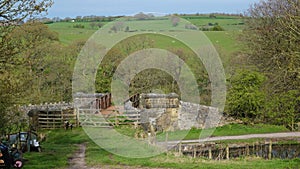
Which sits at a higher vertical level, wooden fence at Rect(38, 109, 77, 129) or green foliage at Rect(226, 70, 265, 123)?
green foliage at Rect(226, 70, 265, 123)

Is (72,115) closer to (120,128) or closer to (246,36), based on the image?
(120,128)

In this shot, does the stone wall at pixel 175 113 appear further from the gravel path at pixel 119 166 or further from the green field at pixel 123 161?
the green field at pixel 123 161

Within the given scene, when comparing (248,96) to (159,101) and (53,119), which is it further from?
(53,119)

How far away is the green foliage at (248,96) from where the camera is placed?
1128 inches

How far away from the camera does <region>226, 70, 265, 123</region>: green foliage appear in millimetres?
28641

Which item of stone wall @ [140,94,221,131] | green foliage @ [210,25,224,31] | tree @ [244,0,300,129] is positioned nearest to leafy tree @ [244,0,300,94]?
tree @ [244,0,300,129]

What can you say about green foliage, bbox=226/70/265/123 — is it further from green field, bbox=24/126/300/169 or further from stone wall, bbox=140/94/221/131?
green field, bbox=24/126/300/169

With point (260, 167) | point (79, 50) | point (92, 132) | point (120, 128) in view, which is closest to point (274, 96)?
point (120, 128)

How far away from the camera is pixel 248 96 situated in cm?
2872

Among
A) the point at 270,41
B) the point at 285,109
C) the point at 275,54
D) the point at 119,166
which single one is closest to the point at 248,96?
the point at 285,109

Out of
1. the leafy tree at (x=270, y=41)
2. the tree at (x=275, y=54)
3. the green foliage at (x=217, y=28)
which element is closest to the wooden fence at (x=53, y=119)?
the tree at (x=275, y=54)

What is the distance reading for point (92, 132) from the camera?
22891mm

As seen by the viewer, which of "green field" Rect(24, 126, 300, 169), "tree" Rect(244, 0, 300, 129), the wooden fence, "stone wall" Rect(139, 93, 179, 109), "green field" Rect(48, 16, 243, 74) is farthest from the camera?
"green field" Rect(48, 16, 243, 74)

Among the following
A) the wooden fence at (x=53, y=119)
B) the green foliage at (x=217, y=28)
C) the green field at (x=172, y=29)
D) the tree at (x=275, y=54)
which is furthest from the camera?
the green foliage at (x=217, y=28)
